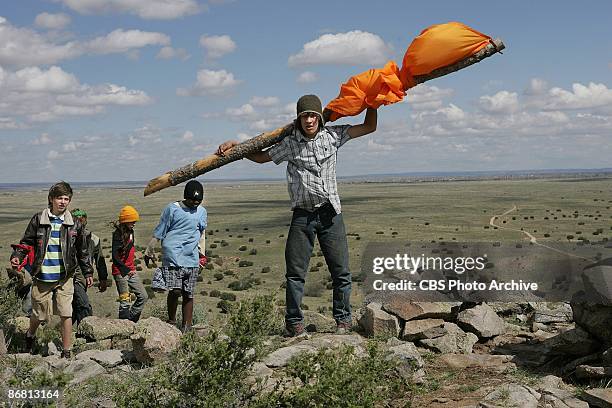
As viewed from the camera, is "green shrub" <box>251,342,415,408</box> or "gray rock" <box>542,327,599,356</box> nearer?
"green shrub" <box>251,342,415,408</box>

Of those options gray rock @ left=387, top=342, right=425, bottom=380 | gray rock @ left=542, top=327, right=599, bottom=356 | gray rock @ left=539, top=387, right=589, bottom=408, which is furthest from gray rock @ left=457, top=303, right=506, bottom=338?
gray rock @ left=539, top=387, right=589, bottom=408

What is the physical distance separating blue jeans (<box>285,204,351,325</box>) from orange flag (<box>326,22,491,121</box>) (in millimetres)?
1145

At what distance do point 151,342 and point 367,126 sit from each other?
3.26 metres

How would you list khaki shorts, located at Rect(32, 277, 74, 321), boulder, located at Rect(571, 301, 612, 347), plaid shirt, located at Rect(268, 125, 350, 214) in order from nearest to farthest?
boulder, located at Rect(571, 301, 612, 347) < plaid shirt, located at Rect(268, 125, 350, 214) < khaki shorts, located at Rect(32, 277, 74, 321)

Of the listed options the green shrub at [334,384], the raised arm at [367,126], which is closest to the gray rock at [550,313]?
the raised arm at [367,126]

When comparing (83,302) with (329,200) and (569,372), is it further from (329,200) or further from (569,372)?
(569,372)

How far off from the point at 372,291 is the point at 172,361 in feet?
12.8

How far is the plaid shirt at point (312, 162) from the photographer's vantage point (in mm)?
6398

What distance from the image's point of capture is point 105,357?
679 cm

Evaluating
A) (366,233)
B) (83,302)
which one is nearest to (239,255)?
(366,233)

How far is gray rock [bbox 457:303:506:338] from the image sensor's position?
6941 mm

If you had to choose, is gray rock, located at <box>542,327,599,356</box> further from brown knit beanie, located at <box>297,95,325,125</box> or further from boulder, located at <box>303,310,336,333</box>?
brown knit beanie, located at <box>297,95,325,125</box>

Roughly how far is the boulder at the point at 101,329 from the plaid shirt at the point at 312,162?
3391 millimetres

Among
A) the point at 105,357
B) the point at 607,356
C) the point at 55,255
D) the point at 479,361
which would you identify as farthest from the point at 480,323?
the point at 55,255
